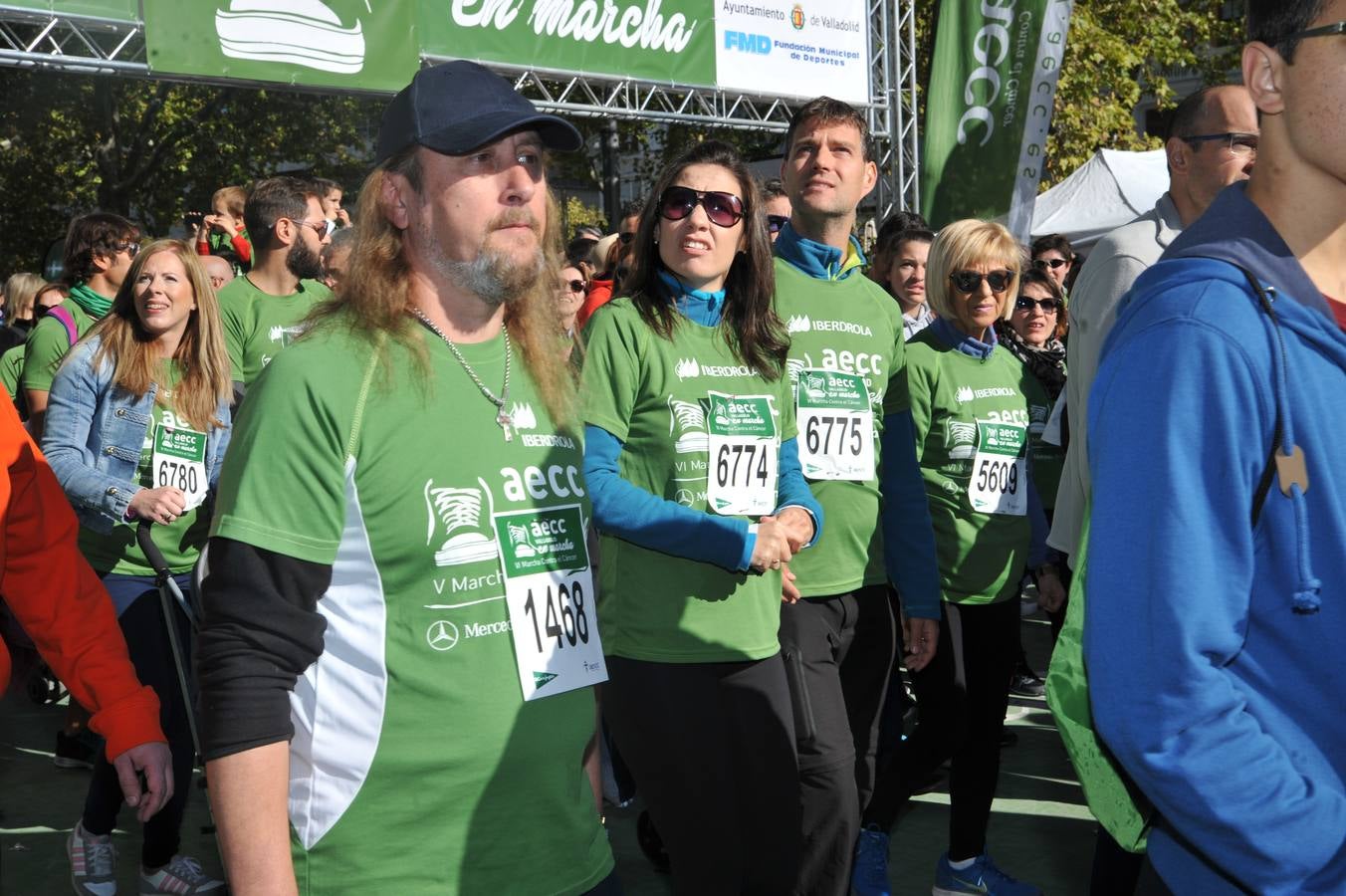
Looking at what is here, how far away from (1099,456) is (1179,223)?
2723 millimetres

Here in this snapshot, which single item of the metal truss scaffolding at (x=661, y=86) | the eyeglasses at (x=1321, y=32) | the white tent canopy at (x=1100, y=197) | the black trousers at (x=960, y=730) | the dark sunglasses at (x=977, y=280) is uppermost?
the metal truss scaffolding at (x=661, y=86)

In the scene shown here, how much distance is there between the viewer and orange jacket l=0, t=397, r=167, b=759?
2.34 m

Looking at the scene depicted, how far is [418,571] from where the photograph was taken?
2.05 meters

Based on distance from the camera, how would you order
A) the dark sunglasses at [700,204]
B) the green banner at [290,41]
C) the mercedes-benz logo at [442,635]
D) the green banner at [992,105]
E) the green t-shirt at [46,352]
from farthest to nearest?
the green banner at [992,105] < the green banner at [290,41] < the green t-shirt at [46,352] < the dark sunglasses at [700,204] < the mercedes-benz logo at [442,635]

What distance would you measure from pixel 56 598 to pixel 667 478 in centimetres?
146

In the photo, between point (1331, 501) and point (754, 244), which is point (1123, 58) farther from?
point (1331, 501)

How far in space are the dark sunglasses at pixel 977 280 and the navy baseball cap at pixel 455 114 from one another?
8.66 ft

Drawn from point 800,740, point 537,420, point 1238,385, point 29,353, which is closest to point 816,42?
point 29,353

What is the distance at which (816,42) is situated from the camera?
1213cm

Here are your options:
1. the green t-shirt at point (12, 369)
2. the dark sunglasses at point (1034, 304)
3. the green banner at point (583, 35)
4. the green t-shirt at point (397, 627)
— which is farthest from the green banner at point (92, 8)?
the green t-shirt at point (397, 627)

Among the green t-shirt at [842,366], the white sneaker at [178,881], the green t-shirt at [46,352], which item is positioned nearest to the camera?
the green t-shirt at [842,366]

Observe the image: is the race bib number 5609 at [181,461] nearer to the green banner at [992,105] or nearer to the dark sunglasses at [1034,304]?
the dark sunglasses at [1034,304]

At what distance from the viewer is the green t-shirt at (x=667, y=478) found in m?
3.24

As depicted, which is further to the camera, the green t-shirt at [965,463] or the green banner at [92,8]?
the green banner at [92,8]
